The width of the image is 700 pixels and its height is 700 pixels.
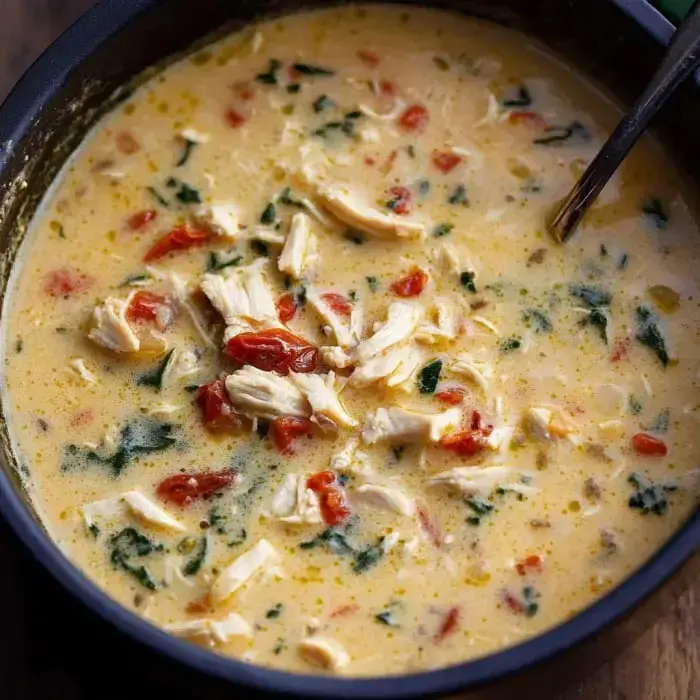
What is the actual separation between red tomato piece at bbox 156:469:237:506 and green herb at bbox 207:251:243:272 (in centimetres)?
53

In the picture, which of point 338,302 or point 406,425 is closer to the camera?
point 406,425

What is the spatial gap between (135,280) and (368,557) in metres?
0.88

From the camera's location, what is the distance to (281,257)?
8.83 feet

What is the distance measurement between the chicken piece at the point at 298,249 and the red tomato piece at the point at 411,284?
8.4 inches

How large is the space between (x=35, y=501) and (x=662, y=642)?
1441 mm

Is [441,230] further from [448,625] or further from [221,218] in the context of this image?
[448,625]

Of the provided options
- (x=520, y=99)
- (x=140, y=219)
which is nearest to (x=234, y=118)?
(x=140, y=219)

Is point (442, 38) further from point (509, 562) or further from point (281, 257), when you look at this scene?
point (509, 562)

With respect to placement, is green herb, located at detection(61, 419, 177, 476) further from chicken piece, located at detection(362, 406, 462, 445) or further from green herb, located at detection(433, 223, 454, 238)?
green herb, located at detection(433, 223, 454, 238)

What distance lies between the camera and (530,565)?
92.2 inches

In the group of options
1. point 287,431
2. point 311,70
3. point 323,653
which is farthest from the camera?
point 311,70

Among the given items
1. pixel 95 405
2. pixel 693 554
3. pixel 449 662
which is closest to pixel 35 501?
pixel 95 405

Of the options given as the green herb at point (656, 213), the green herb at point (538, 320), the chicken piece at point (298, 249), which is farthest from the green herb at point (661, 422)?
the chicken piece at point (298, 249)

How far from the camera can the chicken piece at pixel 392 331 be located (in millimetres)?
2525
